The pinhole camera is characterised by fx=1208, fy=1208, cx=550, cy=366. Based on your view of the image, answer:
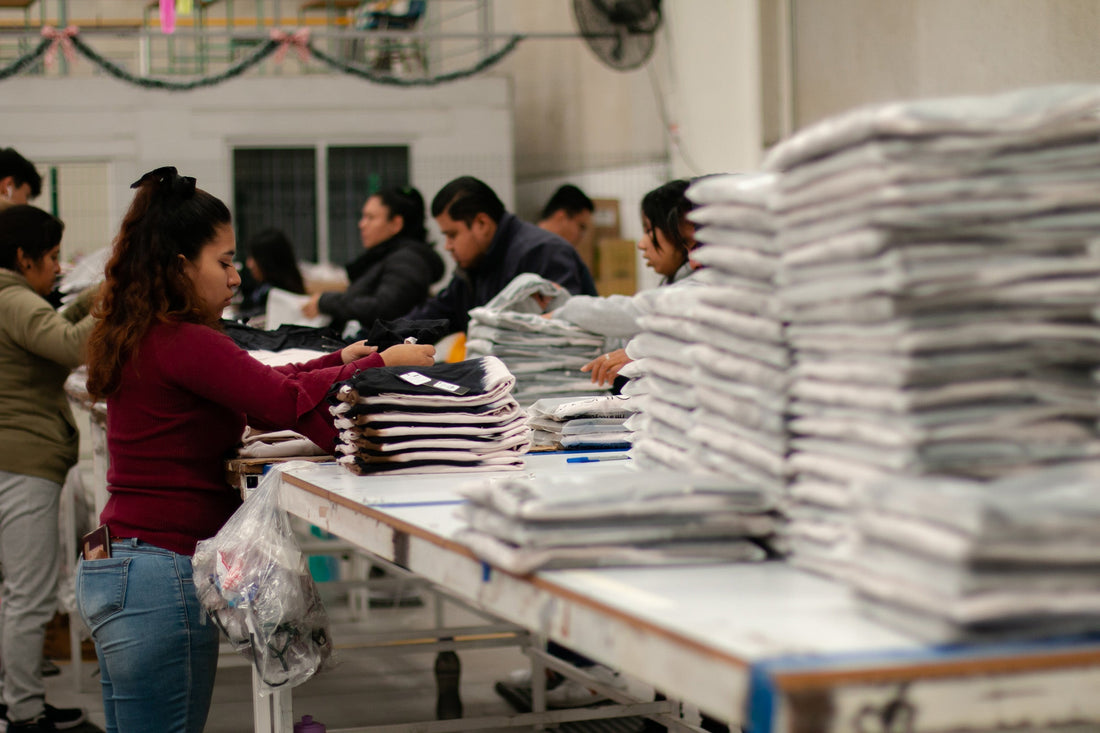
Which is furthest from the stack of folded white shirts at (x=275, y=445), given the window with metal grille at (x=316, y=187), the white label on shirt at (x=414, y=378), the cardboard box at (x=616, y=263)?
the window with metal grille at (x=316, y=187)

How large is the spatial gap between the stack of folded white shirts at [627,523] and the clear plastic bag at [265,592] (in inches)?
36.4

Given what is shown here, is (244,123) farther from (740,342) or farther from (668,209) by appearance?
(740,342)

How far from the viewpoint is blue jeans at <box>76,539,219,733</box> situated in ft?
Result: 6.83

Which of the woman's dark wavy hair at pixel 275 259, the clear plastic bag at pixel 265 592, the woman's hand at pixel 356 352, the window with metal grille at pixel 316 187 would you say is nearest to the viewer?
the clear plastic bag at pixel 265 592

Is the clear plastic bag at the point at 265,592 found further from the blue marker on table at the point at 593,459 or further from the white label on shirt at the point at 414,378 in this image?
the blue marker on table at the point at 593,459

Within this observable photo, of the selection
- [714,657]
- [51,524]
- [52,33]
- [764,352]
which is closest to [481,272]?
[51,524]

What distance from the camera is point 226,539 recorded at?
83.0 inches

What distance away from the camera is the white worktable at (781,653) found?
0.85m

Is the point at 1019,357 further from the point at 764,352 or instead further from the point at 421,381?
the point at 421,381

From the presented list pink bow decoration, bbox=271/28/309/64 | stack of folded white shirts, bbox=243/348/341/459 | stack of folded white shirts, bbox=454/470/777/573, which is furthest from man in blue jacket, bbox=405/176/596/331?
pink bow decoration, bbox=271/28/309/64

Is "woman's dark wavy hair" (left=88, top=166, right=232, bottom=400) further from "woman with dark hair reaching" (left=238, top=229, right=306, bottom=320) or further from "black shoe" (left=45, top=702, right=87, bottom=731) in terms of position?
"woman with dark hair reaching" (left=238, top=229, right=306, bottom=320)

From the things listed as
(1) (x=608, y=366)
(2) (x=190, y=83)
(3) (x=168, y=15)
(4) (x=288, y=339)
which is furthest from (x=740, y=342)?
(3) (x=168, y=15)

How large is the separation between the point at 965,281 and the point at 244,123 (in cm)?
1026

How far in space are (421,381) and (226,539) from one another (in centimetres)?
44
